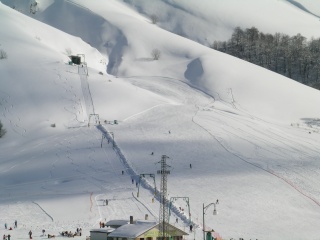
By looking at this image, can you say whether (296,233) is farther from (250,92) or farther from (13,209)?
(250,92)

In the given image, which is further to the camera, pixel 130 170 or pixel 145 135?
pixel 145 135

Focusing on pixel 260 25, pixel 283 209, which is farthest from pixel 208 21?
pixel 283 209

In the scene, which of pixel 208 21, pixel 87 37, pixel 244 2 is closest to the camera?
pixel 87 37

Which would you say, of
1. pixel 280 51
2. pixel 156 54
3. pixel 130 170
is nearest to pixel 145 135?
pixel 130 170

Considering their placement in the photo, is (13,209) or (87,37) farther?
(87,37)

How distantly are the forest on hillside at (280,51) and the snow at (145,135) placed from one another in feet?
47.9

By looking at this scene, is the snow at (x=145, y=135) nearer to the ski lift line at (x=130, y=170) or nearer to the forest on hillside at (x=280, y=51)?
the ski lift line at (x=130, y=170)

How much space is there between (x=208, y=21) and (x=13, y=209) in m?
94.1

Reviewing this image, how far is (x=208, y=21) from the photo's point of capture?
13300cm

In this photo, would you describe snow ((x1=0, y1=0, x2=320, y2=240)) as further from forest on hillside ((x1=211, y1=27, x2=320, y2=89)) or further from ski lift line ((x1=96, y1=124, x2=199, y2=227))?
forest on hillside ((x1=211, y1=27, x2=320, y2=89))

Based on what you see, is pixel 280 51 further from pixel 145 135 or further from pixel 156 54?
pixel 145 135

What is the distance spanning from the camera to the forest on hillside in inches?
4227

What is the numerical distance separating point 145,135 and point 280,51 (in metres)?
58.1

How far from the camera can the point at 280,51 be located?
4441 inches
